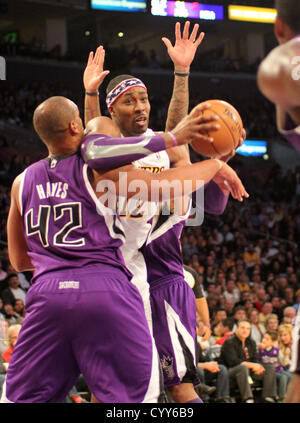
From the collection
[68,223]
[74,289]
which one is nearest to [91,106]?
[68,223]

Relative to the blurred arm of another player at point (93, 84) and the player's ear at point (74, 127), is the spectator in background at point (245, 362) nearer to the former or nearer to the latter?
the blurred arm of another player at point (93, 84)

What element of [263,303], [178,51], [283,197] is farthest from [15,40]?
[178,51]

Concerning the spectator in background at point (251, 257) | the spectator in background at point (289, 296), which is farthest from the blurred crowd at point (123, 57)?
the spectator in background at point (289, 296)


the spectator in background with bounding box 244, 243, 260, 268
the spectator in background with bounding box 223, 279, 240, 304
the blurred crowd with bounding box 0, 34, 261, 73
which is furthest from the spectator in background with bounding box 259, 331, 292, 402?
the blurred crowd with bounding box 0, 34, 261, 73

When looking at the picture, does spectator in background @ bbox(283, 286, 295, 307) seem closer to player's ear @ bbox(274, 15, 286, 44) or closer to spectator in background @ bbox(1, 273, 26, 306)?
spectator in background @ bbox(1, 273, 26, 306)

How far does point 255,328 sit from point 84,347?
741 centimetres

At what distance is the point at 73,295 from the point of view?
10.1ft

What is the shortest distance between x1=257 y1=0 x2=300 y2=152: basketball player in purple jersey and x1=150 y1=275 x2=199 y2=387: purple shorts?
187 centimetres

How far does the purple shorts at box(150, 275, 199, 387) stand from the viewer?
4083 mm

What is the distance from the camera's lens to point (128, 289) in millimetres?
3211

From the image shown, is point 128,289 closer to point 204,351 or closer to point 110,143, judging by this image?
point 110,143

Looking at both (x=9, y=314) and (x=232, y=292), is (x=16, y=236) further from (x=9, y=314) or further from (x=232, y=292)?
(x=232, y=292)

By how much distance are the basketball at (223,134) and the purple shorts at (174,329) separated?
1098mm

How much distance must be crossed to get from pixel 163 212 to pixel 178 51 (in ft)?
3.86
